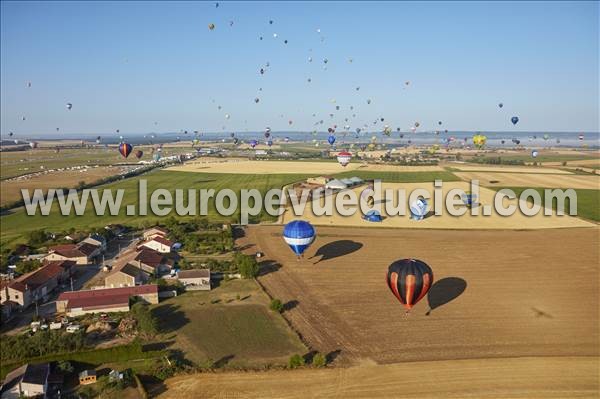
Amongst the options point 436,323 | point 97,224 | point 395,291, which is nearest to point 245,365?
point 395,291

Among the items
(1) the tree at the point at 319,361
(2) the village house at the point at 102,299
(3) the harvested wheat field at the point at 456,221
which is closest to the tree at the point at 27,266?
(2) the village house at the point at 102,299

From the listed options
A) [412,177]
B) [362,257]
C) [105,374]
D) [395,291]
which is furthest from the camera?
[412,177]

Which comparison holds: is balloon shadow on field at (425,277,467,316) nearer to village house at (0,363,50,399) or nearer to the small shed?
the small shed

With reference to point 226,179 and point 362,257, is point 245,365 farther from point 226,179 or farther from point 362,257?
point 226,179

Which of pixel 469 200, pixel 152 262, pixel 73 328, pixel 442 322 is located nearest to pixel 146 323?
pixel 73 328

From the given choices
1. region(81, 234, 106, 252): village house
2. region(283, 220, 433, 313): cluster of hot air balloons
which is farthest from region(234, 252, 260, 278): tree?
region(81, 234, 106, 252): village house

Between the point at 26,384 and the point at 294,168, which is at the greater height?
the point at 294,168

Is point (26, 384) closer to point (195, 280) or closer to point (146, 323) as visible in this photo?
point (146, 323)
